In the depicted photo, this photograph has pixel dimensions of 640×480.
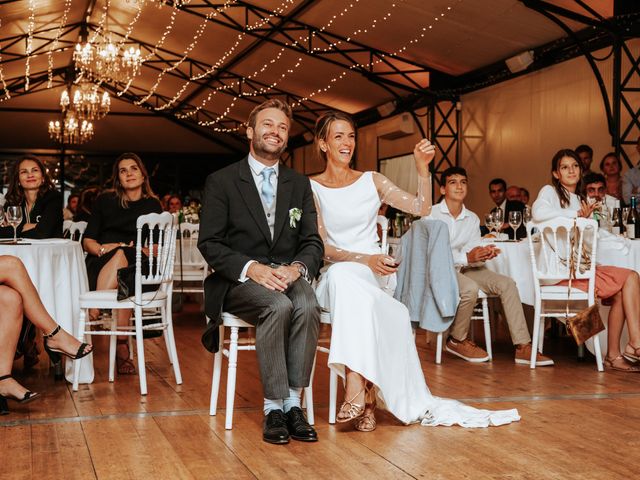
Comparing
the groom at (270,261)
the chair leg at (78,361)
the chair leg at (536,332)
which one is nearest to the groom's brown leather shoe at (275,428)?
the groom at (270,261)

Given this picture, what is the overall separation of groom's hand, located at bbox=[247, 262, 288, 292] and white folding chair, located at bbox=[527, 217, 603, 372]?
211cm

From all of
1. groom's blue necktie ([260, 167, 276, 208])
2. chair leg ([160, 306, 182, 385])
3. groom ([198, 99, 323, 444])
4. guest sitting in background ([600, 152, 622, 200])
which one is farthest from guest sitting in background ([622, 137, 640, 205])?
groom's blue necktie ([260, 167, 276, 208])

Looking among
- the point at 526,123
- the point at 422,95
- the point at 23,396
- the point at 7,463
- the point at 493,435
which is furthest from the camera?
the point at 422,95

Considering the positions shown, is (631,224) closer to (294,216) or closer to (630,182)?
(630,182)

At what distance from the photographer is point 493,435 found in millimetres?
3391

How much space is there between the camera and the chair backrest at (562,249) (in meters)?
4.98

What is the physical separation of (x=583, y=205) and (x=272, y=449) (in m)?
2.91

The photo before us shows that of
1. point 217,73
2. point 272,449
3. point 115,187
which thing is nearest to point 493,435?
point 272,449

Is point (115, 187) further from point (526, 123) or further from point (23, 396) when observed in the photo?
point (526, 123)

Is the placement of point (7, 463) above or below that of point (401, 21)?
below

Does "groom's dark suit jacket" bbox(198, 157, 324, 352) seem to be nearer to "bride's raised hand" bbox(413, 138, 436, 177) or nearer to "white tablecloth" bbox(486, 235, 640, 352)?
"bride's raised hand" bbox(413, 138, 436, 177)

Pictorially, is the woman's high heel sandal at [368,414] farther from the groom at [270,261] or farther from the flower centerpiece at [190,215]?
the flower centerpiece at [190,215]

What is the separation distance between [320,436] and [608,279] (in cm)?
245

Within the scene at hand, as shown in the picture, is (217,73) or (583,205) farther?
(217,73)
